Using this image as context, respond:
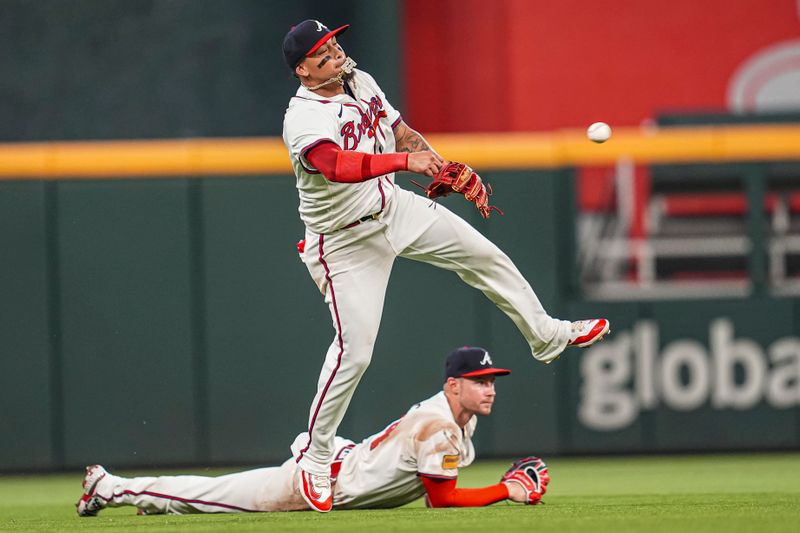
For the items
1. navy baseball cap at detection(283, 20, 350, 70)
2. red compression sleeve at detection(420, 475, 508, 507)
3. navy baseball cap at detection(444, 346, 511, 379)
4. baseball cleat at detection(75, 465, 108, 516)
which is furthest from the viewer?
baseball cleat at detection(75, 465, 108, 516)

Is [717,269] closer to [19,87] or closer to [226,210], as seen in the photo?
[226,210]

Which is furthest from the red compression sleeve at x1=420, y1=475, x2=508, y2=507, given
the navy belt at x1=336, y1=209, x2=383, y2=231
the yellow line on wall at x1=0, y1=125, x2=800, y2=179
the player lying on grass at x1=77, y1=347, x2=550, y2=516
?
the yellow line on wall at x1=0, y1=125, x2=800, y2=179

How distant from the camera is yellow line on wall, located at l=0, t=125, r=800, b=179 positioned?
9.59 metres

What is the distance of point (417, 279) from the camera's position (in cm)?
976

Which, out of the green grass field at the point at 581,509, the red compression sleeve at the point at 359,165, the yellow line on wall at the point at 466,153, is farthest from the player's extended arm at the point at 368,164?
the yellow line on wall at the point at 466,153

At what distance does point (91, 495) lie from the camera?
6.46 m

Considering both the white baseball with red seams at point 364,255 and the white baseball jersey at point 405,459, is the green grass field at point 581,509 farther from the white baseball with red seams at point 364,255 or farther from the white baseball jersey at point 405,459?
the white baseball with red seams at point 364,255

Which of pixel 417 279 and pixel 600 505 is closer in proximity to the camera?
pixel 600 505

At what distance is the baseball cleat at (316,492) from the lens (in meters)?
6.20

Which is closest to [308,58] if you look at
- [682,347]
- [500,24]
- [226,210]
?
[226,210]

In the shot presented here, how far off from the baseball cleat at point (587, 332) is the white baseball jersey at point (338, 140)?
3.30ft

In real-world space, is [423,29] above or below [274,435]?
above

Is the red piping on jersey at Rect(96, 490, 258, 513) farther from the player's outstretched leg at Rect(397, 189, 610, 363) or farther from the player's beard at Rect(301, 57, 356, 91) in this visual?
the player's beard at Rect(301, 57, 356, 91)

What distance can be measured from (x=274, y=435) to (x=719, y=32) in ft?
19.8
